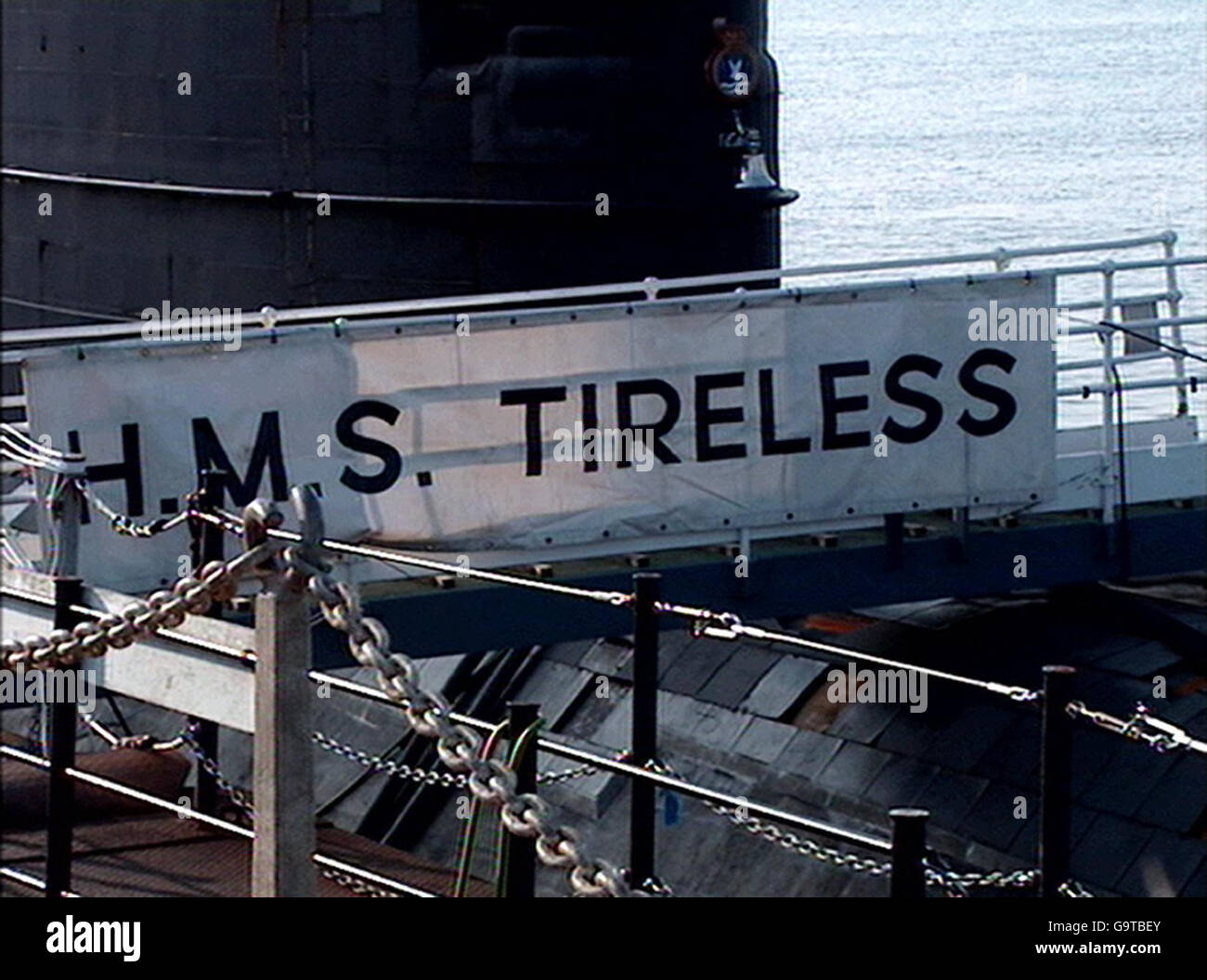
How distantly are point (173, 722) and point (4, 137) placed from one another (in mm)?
3158

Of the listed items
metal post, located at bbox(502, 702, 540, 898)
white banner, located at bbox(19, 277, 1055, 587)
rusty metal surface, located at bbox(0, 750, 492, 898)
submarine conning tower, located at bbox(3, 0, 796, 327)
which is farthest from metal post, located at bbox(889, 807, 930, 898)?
submarine conning tower, located at bbox(3, 0, 796, 327)

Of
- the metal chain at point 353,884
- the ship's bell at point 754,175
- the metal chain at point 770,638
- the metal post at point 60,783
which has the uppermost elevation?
the ship's bell at point 754,175

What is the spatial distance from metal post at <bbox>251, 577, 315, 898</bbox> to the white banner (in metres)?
3.92

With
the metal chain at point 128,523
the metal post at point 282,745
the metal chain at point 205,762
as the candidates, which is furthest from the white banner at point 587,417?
the metal post at point 282,745

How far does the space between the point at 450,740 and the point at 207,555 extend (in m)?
3.03

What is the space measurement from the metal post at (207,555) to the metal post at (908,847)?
324 cm

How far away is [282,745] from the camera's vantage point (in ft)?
16.7

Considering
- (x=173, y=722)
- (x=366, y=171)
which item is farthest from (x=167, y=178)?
(x=173, y=722)

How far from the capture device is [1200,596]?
1123 centimetres

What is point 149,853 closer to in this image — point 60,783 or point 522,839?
point 60,783

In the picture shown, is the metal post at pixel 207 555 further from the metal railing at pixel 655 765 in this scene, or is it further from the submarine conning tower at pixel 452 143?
the submarine conning tower at pixel 452 143

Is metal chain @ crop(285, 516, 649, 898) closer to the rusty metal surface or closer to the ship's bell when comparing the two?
the rusty metal surface

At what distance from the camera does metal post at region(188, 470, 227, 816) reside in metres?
7.52

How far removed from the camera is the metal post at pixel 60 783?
5969mm
